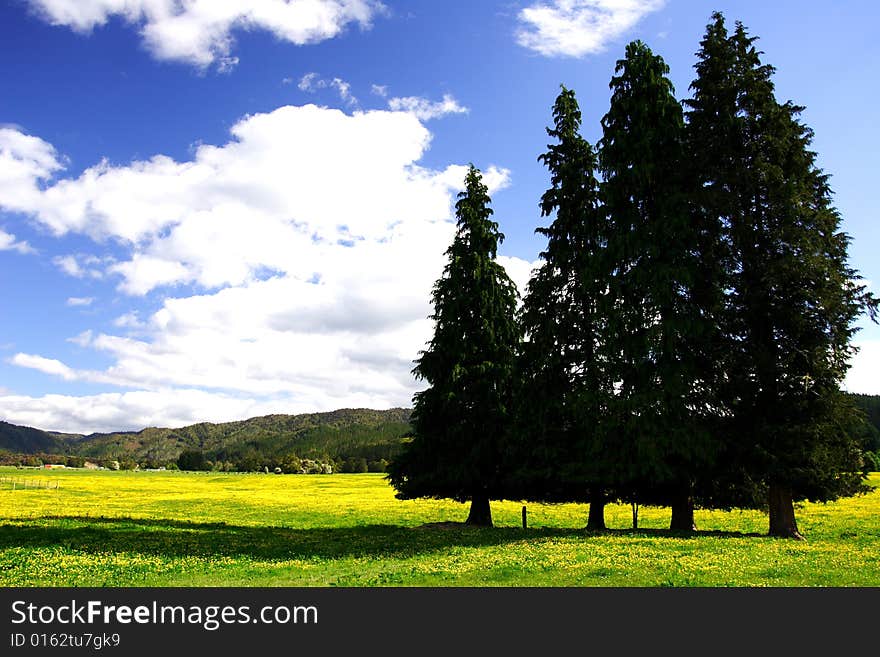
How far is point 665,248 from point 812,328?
6.28 m

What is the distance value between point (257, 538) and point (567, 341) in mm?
16150

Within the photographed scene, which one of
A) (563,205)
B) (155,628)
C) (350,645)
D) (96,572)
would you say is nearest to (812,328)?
(563,205)

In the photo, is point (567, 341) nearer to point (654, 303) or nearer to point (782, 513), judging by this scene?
point (654, 303)

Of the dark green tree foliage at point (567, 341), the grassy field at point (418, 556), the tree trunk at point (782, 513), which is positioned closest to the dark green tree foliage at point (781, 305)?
the tree trunk at point (782, 513)

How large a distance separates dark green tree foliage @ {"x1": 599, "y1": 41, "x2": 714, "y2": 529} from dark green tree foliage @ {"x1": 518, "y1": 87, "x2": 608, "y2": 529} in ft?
3.28

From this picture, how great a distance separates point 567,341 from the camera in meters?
27.4

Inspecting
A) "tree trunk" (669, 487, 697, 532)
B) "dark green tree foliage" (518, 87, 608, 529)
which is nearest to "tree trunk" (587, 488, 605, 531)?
"dark green tree foliage" (518, 87, 608, 529)

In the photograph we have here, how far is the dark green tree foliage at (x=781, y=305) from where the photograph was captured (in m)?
22.2

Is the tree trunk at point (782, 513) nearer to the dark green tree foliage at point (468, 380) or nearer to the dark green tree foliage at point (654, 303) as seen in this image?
the dark green tree foliage at point (654, 303)

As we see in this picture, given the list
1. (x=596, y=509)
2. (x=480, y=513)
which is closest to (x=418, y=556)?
(x=596, y=509)

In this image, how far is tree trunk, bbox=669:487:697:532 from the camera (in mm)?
25672

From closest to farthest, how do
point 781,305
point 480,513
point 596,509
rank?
point 781,305
point 596,509
point 480,513

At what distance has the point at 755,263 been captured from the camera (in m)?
23.6

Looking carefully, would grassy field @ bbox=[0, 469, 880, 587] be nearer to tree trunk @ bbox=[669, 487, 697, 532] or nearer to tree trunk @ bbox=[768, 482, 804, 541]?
tree trunk @ bbox=[669, 487, 697, 532]
